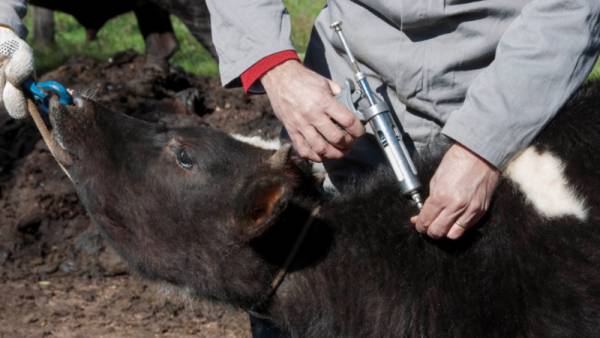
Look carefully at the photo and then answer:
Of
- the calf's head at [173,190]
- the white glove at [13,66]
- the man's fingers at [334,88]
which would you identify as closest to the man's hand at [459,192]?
the man's fingers at [334,88]

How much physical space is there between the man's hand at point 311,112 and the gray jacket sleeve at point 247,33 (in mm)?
89

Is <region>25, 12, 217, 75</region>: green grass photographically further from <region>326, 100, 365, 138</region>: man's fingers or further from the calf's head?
<region>326, 100, 365, 138</region>: man's fingers

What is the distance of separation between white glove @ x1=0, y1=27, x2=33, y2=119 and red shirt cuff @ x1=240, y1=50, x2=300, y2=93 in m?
0.84

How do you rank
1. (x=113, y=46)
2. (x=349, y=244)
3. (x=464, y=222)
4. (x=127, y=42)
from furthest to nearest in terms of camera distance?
(x=127, y=42) < (x=113, y=46) < (x=349, y=244) < (x=464, y=222)

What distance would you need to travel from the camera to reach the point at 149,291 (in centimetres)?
546

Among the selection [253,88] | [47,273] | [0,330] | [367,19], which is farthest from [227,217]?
[47,273]

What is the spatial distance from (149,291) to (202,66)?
3853mm

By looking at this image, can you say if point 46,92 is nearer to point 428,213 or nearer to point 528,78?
point 428,213

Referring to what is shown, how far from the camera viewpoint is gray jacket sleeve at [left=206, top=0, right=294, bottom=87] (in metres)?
3.23

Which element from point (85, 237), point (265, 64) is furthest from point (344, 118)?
point (85, 237)

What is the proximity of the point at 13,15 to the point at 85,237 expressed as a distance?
97.9 inches

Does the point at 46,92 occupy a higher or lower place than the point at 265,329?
higher

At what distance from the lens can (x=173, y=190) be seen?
11.2 ft

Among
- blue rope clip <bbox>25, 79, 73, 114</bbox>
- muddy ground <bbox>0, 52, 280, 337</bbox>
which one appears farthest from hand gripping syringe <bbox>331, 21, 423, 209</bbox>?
muddy ground <bbox>0, 52, 280, 337</bbox>
